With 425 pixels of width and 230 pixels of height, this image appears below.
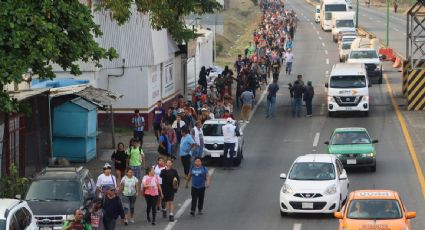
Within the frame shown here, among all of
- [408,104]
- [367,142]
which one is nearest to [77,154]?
[367,142]

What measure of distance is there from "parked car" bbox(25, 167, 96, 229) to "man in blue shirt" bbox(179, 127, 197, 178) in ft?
22.4

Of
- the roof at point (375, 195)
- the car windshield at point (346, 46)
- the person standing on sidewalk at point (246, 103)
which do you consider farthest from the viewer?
the car windshield at point (346, 46)

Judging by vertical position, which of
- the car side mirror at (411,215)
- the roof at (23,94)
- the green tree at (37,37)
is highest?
the green tree at (37,37)

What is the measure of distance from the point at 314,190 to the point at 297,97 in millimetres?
20340

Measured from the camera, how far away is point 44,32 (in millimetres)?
24703

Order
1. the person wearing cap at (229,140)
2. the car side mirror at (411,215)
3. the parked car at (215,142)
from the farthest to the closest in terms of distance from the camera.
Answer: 1. the parked car at (215,142)
2. the person wearing cap at (229,140)
3. the car side mirror at (411,215)

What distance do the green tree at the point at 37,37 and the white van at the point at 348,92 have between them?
2331cm

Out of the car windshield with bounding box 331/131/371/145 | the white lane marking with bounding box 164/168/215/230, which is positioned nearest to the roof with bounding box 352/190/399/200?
the white lane marking with bounding box 164/168/215/230

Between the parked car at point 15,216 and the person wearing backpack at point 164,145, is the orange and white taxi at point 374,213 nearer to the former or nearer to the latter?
the parked car at point 15,216

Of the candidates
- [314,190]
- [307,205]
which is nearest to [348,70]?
[314,190]

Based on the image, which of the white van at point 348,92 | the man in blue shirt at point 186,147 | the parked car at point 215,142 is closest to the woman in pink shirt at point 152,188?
the man in blue shirt at point 186,147

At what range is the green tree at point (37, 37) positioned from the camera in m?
24.4

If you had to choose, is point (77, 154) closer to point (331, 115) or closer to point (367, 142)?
point (367, 142)

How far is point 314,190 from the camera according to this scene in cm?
2841
